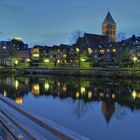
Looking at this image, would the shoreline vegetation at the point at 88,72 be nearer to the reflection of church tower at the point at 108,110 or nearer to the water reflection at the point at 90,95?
the water reflection at the point at 90,95

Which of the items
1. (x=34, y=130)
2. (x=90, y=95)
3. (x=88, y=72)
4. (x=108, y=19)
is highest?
(x=108, y=19)

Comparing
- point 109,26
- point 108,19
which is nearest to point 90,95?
point 109,26

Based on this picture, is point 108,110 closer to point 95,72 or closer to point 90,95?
point 90,95

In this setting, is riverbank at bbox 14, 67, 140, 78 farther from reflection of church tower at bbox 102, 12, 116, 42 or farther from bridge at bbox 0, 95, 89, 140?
reflection of church tower at bbox 102, 12, 116, 42

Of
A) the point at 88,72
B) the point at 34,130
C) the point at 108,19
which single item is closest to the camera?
the point at 34,130

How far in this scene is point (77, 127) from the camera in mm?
15461

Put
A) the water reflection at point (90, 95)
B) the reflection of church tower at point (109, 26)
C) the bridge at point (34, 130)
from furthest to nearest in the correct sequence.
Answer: the reflection of church tower at point (109, 26)
the water reflection at point (90, 95)
the bridge at point (34, 130)

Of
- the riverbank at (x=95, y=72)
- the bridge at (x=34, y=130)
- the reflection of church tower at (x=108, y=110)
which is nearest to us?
the bridge at (x=34, y=130)

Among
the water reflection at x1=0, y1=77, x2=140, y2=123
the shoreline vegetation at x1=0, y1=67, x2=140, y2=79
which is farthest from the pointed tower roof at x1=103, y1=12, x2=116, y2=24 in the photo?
the water reflection at x1=0, y1=77, x2=140, y2=123

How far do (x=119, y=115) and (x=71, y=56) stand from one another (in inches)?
3679

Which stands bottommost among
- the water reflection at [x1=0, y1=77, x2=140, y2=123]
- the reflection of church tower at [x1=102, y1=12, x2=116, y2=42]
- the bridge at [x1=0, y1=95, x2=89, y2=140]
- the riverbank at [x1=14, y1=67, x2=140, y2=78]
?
the water reflection at [x1=0, y1=77, x2=140, y2=123]

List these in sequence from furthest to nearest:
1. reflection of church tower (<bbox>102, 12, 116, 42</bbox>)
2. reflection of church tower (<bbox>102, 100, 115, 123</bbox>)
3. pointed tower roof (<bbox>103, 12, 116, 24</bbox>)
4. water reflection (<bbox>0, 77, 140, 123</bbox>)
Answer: pointed tower roof (<bbox>103, 12, 116, 24</bbox>) < reflection of church tower (<bbox>102, 12, 116, 42</bbox>) < water reflection (<bbox>0, 77, 140, 123</bbox>) < reflection of church tower (<bbox>102, 100, 115, 123</bbox>)

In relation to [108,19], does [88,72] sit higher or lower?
lower

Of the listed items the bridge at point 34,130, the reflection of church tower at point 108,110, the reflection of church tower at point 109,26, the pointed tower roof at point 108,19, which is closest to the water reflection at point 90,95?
the reflection of church tower at point 108,110
